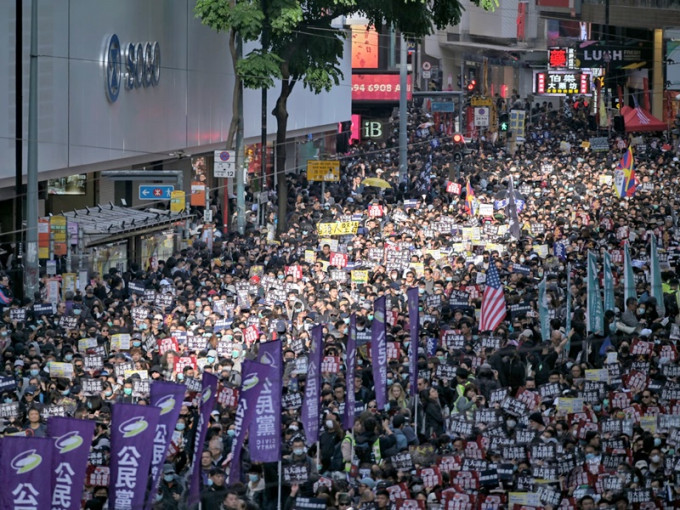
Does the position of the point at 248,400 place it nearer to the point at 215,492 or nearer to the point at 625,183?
the point at 215,492

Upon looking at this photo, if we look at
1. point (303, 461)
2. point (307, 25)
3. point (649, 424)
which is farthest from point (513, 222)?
point (303, 461)

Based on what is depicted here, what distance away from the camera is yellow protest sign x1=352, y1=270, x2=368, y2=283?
85.7 ft

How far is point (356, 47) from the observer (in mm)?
67688

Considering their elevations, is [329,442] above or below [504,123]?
below

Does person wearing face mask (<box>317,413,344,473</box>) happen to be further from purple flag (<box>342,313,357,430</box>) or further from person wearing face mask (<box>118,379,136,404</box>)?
person wearing face mask (<box>118,379,136,404</box>)

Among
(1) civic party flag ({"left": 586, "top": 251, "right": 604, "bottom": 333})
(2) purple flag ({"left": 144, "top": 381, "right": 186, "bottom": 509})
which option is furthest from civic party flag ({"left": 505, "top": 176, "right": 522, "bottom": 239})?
(2) purple flag ({"left": 144, "top": 381, "right": 186, "bottom": 509})

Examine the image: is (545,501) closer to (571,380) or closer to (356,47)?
(571,380)

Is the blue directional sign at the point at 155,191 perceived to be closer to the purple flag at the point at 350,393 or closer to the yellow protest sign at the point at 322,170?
the yellow protest sign at the point at 322,170

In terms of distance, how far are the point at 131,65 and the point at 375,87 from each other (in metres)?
29.7

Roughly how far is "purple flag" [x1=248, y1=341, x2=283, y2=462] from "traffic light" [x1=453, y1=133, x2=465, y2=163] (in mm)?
36603

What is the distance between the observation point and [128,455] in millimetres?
13516

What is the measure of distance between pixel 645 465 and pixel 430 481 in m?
2.12

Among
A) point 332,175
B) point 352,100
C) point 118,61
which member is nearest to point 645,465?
point 118,61

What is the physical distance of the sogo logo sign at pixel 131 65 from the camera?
111ft
